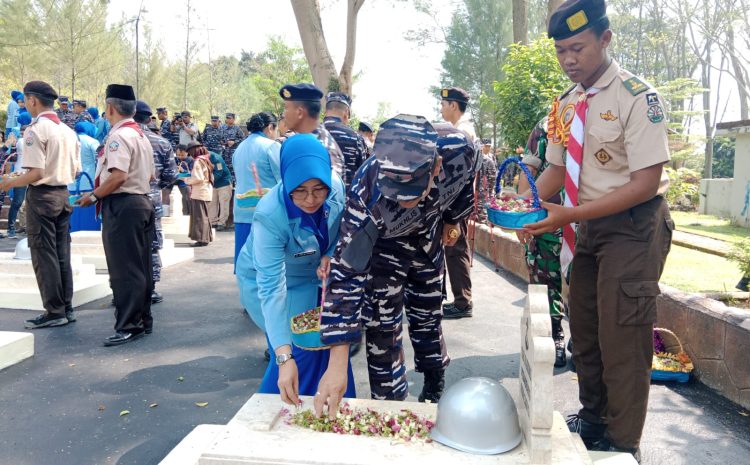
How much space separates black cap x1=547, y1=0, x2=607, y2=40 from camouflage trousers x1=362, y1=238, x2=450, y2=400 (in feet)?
3.80

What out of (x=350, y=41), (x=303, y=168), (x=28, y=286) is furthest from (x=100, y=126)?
(x=303, y=168)

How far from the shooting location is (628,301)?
2.53m

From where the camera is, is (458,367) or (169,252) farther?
(169,252)

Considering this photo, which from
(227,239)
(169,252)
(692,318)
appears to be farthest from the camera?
(227,239)

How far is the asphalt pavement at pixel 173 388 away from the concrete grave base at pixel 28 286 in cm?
15

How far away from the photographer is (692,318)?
4.05 metres

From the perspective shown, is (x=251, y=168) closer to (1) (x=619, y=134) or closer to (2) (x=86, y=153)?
(1) (x=619, y=134)

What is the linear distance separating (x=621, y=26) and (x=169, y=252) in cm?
3625

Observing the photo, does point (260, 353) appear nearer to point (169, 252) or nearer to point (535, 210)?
point (535, 210)

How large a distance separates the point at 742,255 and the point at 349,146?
362 cm

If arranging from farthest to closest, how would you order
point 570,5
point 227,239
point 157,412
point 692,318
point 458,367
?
point 227,239 < point 458,367 < point 692,318 < point 157,412 < point 570,5

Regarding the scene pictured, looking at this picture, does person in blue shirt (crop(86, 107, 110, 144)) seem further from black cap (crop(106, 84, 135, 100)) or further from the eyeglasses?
the eyeglasses

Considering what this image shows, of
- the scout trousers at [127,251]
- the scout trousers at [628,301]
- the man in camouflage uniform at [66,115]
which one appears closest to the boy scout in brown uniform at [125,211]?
the scout trousers at [127,251]

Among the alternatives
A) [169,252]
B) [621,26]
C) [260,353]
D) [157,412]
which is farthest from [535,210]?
[621,26]
